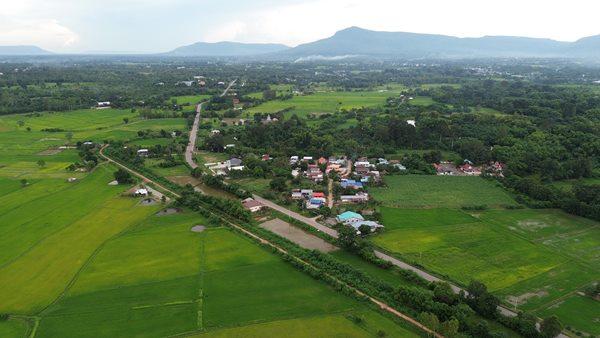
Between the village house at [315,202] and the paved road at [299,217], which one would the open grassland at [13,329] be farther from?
the village house at [315,202]

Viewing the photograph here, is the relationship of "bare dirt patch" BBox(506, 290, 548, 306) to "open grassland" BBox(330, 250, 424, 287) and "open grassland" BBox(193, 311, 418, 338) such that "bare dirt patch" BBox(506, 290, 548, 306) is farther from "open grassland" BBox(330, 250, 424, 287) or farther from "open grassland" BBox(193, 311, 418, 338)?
"open grassland" BBox(193, 311, 418, 338)

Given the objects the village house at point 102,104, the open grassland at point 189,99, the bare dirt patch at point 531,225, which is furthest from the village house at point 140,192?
the village house at point 102,104

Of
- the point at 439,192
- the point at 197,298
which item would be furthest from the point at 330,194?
the point at 197,298

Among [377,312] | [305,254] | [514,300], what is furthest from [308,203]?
[514,300]

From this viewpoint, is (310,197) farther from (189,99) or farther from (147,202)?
(189,99)

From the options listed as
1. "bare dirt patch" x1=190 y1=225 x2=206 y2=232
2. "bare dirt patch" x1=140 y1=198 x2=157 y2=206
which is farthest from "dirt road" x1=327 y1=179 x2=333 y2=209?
"bare dirt patch" x1=140 y1=198 x2=157 y2=206
